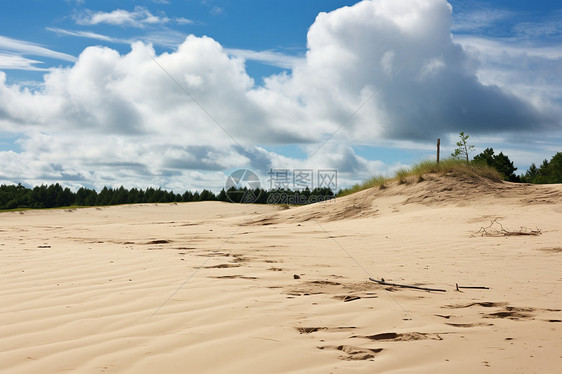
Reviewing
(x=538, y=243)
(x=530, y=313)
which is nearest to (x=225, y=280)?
(x=530, y=313)

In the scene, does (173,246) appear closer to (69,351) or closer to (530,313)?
(69,351)

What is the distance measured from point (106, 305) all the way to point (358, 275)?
95.1 inches

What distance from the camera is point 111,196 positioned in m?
28.6

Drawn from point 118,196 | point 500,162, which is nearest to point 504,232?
point 118,196

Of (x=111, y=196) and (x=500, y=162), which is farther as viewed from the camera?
(x=500, y=162)

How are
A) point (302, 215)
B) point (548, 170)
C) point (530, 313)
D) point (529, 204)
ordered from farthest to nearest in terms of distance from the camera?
point (548, 170) → point (302, 215) → point (529, 204) → point (530, 313)

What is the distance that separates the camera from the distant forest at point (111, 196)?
2522 cm

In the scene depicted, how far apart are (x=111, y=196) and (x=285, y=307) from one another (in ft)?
90.1

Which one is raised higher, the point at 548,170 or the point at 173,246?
the point at 548,170

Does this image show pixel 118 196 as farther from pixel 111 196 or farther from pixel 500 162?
pixel 500 162

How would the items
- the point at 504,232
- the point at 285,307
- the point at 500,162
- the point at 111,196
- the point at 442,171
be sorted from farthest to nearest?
the point at 500,162
the point at 111,196
the point at 442,171
the point at 504,232
the point at 285,307

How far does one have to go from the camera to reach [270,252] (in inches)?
255

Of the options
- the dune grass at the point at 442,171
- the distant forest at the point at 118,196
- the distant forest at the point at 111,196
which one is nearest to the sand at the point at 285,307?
the dune grass at the point at 442,171

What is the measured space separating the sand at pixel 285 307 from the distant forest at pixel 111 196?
51.3 feet
